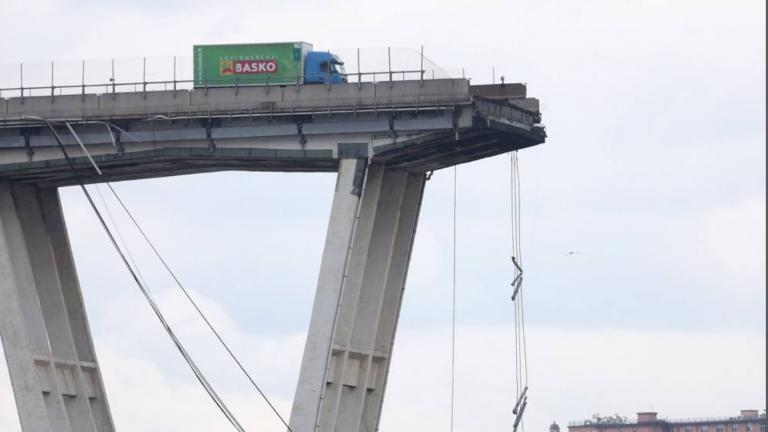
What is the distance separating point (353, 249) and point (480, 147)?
8.39 metres

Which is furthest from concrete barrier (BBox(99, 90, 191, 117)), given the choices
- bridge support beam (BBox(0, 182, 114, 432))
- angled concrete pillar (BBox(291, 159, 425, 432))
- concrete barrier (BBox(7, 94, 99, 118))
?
angled concrete pillar (BBox(291, 159, 425, 432))

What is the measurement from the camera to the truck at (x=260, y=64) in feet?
308

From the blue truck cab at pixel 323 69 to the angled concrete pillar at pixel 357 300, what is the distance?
14.1 feet

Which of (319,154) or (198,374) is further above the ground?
(319,154)

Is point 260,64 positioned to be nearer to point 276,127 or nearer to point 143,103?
point 276,127

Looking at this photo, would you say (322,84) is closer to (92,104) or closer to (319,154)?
(319,154)

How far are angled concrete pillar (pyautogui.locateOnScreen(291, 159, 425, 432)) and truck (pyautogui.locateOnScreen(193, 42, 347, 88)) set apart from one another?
16.8 ft

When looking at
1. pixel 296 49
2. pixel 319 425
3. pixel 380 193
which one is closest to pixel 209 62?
pixel 296 49

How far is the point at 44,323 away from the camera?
100m

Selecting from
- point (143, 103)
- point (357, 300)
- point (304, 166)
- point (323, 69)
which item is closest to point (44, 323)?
point (143, 103)

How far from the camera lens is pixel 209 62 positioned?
9462cm

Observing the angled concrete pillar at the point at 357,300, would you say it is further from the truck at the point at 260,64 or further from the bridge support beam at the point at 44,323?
the bridge support beam at the point at 44,323

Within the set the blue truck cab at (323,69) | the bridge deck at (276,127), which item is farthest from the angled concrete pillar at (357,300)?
the blue truck cab at (323,69)

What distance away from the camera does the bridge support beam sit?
97688 mm
